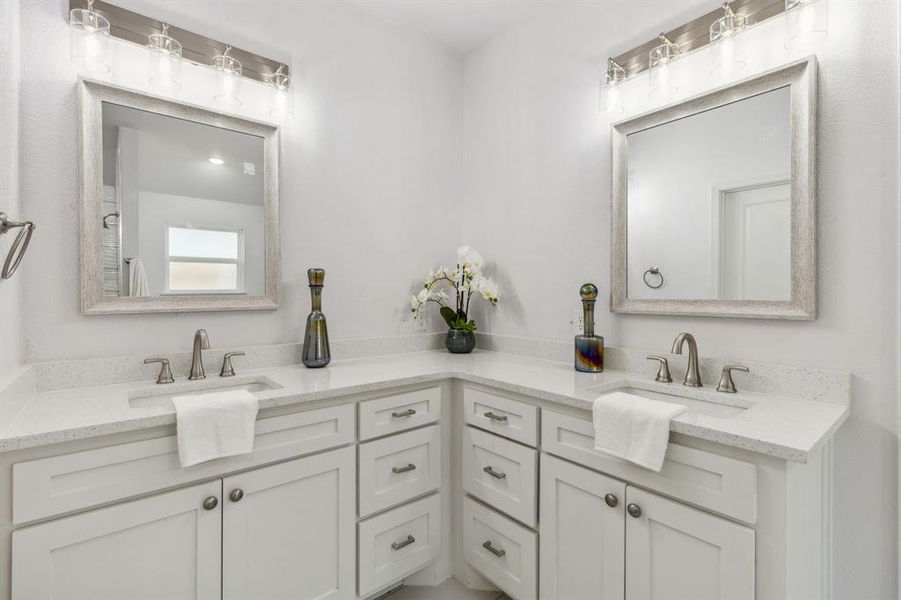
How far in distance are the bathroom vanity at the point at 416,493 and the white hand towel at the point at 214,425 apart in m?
0.06

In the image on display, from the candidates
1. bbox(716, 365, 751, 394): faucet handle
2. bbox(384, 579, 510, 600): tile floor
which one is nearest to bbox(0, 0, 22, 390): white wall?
bbox(384, 579, 510, 600): tile floor

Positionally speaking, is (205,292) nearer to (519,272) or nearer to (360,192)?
(360,192)

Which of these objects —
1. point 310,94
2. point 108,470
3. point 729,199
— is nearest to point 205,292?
point 108,470

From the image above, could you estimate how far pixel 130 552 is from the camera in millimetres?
1162

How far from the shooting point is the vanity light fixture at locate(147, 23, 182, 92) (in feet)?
5.34

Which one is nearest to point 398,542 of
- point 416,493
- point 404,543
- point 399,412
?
point 404,543

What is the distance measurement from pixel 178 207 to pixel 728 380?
2.06 meters

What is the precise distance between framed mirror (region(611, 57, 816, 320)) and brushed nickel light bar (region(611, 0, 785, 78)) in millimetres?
202

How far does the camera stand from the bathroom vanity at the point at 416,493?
1.05m

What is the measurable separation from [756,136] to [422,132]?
1.56 metres

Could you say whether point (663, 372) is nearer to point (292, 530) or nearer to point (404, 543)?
point (404, 543)

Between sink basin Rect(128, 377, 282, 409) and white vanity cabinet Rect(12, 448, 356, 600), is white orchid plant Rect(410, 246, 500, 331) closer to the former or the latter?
sink basin Rect(128, 377, 282, 409)

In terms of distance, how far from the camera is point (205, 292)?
174 cm

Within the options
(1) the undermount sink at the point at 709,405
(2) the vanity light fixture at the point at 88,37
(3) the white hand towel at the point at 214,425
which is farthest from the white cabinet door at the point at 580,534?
(2) the vanity light fixture at the point at 88,37
